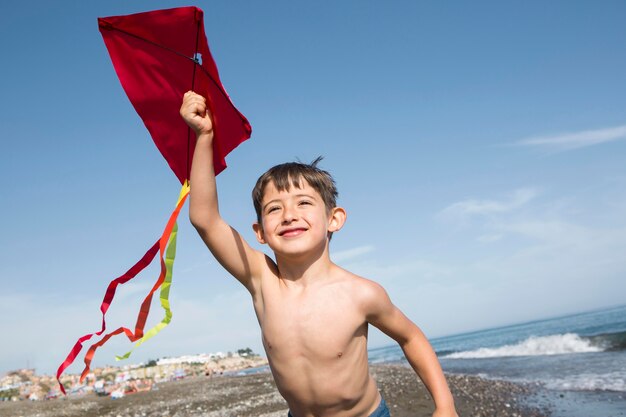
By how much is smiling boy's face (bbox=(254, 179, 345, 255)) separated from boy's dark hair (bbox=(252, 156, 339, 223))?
0.10ft

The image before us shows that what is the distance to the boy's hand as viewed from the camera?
2.96 metres

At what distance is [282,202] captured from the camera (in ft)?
10.5

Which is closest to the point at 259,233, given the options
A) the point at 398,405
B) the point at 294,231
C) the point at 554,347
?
the point at 294,231

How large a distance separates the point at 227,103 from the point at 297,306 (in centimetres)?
131

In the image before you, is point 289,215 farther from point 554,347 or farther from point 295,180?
point 554,347

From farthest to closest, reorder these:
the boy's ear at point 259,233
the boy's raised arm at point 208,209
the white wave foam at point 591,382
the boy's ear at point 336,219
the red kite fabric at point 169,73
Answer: the white wave foam at point 591,382 → the boy's ear at point 336,219 → the boy's ear at point 259,233 → the red kite fabric at point 169,73 → the boy's raised arm at point 208,209

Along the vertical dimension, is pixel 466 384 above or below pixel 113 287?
below

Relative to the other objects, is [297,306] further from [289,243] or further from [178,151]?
[178,151]

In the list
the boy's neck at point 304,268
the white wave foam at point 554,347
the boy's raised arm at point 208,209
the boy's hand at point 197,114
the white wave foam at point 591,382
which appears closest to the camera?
the boy's raised arm at point 208,209

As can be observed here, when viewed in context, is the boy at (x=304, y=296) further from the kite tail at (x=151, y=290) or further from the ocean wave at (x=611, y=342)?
the ocean wave at (x=611, y=342)

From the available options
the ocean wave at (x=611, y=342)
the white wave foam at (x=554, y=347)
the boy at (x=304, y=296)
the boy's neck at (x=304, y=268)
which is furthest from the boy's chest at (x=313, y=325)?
the white wave foam at (x=554, y=347)

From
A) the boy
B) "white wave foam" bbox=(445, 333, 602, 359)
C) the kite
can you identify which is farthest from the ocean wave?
the kite

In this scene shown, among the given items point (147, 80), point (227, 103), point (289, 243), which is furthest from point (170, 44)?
point (289, 243)

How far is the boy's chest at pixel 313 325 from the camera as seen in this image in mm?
2969
